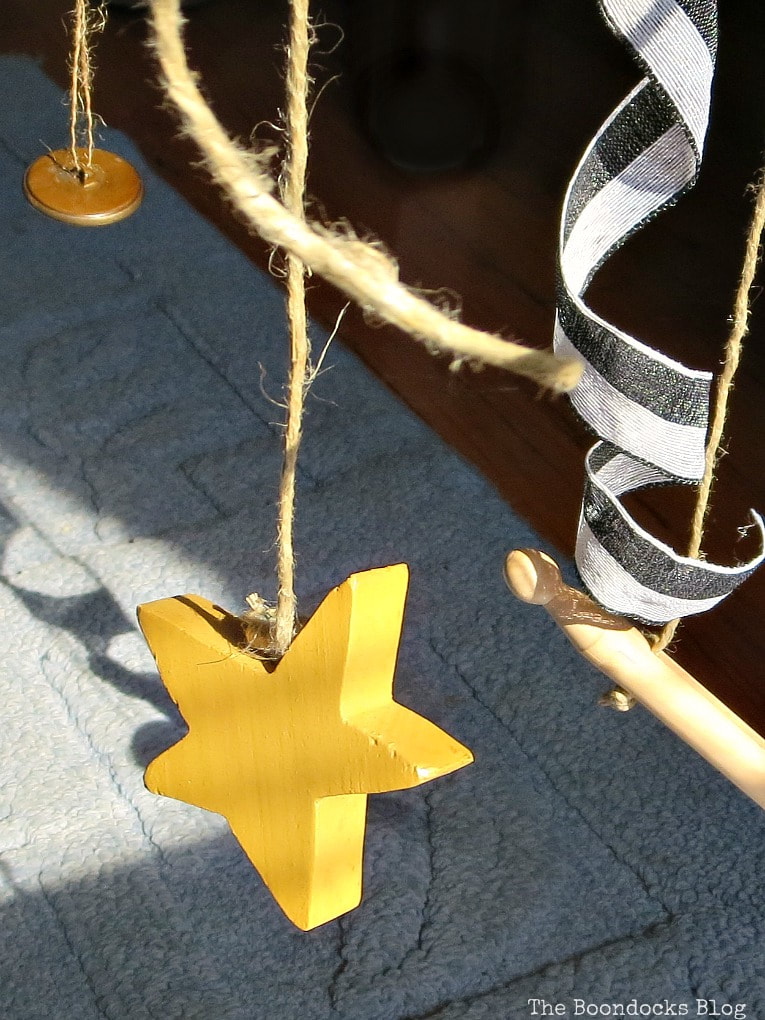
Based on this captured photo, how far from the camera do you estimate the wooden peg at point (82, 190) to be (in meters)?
1.03

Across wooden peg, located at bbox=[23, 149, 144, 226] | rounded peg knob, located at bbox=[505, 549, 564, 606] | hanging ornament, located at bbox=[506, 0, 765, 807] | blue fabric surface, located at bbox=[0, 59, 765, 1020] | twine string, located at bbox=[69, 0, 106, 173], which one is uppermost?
A: hanging ornament, located at bbox=[506, 0, 765, 807]

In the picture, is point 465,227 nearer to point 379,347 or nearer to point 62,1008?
point 379,347

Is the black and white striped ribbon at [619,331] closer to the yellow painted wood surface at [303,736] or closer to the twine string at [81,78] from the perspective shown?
the yellow painted wood surface at [303,736]

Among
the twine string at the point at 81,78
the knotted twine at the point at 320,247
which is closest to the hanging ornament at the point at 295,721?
the knotted twine at the point at 320,247

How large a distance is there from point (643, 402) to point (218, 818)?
0.55m

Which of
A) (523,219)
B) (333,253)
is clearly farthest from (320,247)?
(523,219)

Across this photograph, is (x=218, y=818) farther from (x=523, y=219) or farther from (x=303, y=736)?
(x=523, y=219)

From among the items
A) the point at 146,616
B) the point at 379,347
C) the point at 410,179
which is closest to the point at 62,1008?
the point at 146,616

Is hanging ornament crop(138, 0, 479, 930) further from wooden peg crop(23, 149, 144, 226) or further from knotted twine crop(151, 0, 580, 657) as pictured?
wooden peg crop(23, 149, 144, 226)

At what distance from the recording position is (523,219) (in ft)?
5.52

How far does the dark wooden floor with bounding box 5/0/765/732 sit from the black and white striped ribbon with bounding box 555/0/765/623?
590 millimetres

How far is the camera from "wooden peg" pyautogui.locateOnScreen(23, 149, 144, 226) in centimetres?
103

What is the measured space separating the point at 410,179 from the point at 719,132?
521 millimetres

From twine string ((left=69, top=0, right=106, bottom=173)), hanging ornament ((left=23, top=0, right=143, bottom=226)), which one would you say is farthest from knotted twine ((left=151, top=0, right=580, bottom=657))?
hanging ornament ((left=23, top=0, right=143, bottom=226))
